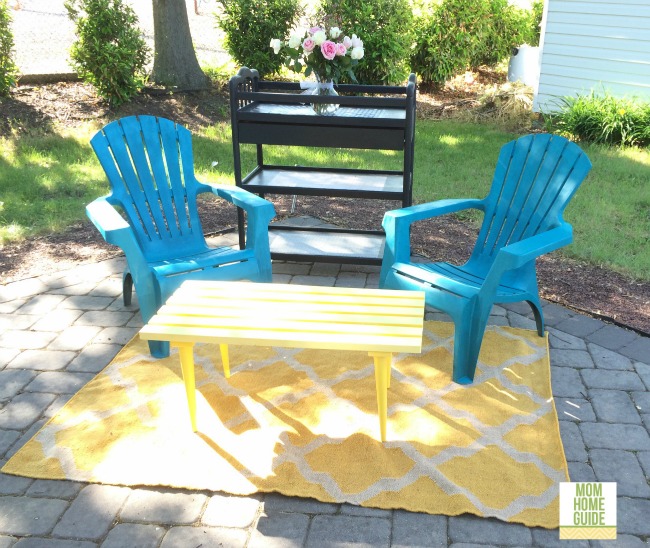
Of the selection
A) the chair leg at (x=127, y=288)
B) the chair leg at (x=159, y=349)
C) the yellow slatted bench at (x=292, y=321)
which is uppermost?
the yellow slatted bench at (x=292, y=321)

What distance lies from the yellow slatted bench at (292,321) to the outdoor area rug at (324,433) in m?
0.18

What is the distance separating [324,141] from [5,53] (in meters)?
5.01

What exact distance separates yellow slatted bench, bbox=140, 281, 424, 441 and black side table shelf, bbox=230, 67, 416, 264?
4.20 feet

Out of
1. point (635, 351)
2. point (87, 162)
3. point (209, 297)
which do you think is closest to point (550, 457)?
point (635, 351)

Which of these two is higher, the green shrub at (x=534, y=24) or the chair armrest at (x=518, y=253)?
the green shrub at (x=534, y=24)

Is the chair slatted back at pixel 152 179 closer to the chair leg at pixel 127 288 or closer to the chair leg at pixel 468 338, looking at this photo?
the chair leg at pixel 127 288

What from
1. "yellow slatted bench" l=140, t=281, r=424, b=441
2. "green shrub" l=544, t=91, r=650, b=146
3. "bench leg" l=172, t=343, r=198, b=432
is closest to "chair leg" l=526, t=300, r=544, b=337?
"yellow slatted bench" l=140, t=281, r=424, b=441

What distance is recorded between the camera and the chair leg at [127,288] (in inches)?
154

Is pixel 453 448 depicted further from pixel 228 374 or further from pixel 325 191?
pixel 325 191

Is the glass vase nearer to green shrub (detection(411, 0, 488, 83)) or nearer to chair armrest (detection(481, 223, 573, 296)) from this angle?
chair armrest (detection(481, 223, 573, 296))

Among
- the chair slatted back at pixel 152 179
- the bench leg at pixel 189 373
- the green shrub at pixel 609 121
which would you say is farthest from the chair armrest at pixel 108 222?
the green shrub at pixel 609 121

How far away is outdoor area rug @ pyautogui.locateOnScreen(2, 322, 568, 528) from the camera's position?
2.58 meters

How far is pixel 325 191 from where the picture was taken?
4254 millimetres

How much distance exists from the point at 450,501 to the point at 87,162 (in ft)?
17.0
